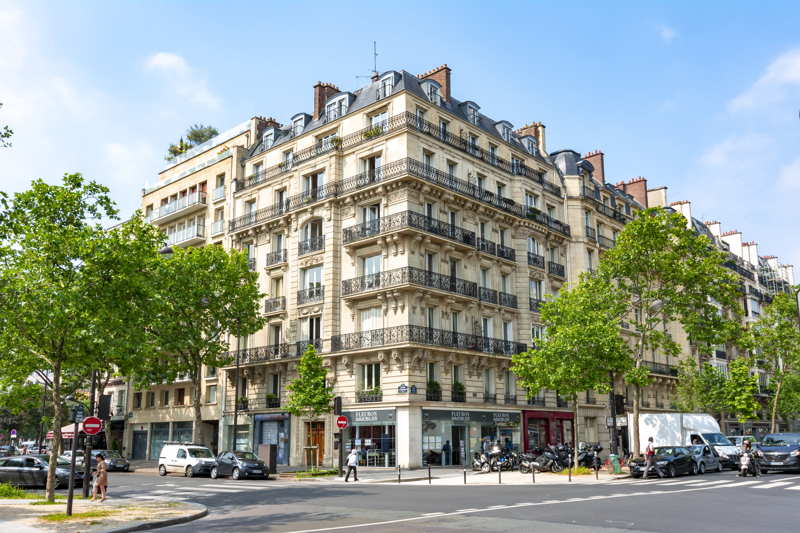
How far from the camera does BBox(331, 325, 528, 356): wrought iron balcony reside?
3391 centimetres

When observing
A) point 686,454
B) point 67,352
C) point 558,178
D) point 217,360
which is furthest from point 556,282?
point 67,352

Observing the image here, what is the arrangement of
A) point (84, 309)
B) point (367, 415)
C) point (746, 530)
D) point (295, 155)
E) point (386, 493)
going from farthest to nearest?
point (295, 155) < point (367, 415) < point (386, 493) < point (84, 309) < point (746, 530)

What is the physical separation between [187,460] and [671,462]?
2072 cm

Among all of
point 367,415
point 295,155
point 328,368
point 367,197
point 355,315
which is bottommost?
point 367,415

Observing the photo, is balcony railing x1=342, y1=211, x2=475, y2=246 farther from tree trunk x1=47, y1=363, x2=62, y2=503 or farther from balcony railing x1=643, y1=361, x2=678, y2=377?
balcony railing x1=643, y1=361, x2=678, y2=377

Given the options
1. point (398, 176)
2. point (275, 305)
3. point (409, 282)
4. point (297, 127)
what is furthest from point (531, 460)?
point (297, 127)

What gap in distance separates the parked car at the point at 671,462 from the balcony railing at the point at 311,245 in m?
19.7

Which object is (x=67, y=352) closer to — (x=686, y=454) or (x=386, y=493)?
(x=386, y=493)

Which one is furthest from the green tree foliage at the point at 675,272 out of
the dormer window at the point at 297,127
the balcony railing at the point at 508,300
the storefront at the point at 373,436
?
the dormer window at the point at 297,127

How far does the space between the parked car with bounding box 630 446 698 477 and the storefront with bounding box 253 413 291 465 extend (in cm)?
1901

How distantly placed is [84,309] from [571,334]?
19.8 meters

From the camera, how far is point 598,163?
54.1 meters

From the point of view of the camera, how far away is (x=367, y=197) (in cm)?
3759

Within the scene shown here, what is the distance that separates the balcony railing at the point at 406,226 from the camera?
35188 millimetres
